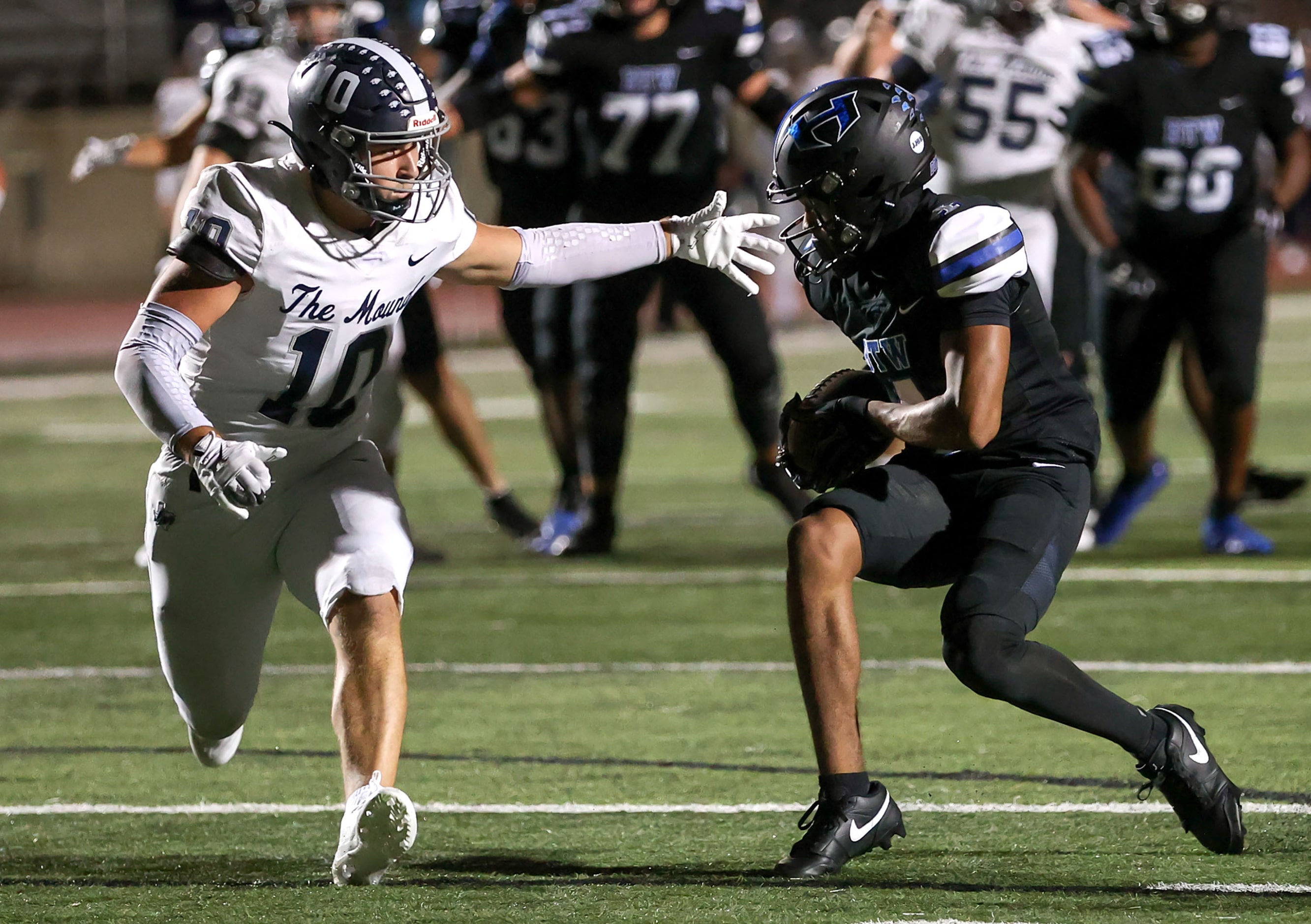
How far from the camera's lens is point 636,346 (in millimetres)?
8086

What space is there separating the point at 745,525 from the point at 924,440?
4.78 m

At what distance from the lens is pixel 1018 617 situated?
3.84 metres

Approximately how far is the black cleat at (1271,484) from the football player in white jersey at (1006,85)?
118 cm

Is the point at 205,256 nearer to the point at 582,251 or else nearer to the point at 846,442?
the point at 582,251

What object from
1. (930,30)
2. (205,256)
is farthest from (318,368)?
(930,30)

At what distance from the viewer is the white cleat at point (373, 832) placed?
363cm

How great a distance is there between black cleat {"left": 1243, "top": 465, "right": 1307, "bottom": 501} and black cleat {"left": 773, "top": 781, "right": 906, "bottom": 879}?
16.6ft

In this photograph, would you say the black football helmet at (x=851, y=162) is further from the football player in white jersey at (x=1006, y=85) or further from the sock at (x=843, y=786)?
the football player in white jersey at (x=1006, y=85)

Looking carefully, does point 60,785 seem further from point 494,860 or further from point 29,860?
point 494,860

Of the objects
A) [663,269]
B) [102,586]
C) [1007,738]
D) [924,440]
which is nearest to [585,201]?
[663,269]

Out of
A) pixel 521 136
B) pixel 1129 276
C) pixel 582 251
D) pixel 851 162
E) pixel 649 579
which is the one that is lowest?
pixel 649 579

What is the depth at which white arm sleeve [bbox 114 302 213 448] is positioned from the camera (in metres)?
3.76

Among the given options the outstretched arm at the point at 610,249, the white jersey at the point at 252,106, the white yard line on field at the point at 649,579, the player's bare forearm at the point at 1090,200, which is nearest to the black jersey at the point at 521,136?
the white jersey at the point at 252,106

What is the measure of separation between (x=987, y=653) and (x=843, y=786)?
1.17 ft
